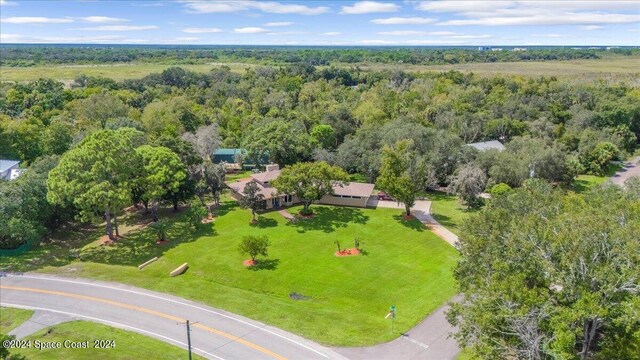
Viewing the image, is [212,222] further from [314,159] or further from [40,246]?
[314,159]

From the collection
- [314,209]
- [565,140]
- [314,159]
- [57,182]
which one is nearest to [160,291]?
[57,182]

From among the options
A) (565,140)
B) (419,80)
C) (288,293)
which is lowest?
(288,293)

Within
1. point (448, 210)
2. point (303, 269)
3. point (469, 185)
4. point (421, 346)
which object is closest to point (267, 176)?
point (303, 269)

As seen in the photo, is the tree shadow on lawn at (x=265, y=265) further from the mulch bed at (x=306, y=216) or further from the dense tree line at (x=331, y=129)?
the dense tree line at (x=331, y=129)

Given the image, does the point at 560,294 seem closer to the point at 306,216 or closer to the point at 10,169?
the point at 306,216

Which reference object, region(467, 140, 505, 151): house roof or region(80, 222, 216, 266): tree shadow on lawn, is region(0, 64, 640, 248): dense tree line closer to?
region(80, 222, 216, 266): tree shadow on lawn

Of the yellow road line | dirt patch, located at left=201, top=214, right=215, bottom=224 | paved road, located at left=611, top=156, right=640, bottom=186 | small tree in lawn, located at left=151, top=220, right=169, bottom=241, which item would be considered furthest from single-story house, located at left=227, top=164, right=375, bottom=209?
paved road, located at left=611, top=156, right=640, bottom=186
